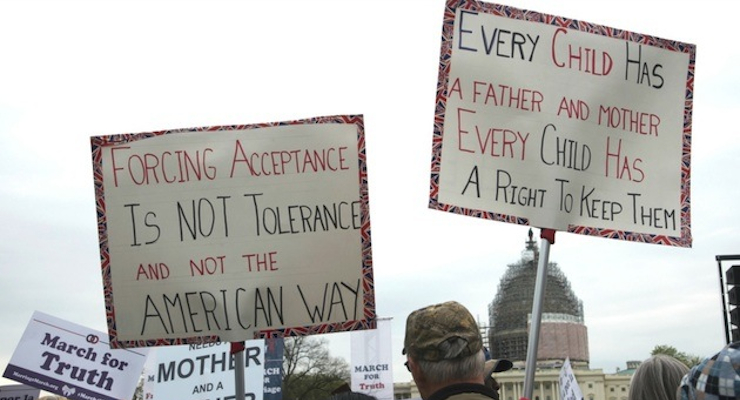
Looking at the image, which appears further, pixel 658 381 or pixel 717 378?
pixel 658 381

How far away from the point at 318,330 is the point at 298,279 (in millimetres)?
262

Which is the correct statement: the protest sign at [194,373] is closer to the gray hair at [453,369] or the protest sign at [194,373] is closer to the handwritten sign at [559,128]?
the handwritten sign at [559,128]

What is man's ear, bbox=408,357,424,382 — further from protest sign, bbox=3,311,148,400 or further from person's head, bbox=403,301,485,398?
protest sign, bbox=3,311,148,400

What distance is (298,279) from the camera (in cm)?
470

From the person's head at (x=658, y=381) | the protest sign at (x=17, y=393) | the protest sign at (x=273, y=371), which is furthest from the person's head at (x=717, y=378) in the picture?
the protest sign at (x=17, y=393)

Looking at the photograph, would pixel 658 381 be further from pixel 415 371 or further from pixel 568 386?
pixel 568 386

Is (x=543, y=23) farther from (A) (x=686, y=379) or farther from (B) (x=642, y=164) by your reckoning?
(A) (x=686, y=379)

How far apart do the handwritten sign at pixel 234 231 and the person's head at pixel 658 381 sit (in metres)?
1.26

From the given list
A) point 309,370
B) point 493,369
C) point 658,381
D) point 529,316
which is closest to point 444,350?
point 493,369

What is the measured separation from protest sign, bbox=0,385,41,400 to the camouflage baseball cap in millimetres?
10433

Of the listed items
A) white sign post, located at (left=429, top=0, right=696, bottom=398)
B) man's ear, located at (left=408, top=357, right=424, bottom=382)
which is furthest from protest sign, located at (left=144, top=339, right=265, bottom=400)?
man's ear, located at (left=408, top=357, right=424, bottom=382)

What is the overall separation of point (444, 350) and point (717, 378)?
106 centimetres

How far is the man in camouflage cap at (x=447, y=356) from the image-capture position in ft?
10.0

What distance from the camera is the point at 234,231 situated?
4.80 m
